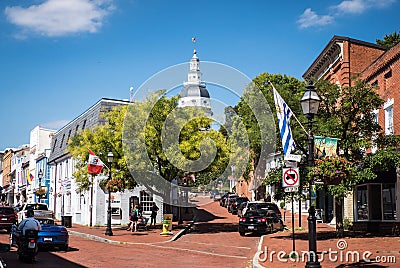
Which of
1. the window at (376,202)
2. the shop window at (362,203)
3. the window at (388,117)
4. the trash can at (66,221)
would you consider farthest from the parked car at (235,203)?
the window at (388,117)

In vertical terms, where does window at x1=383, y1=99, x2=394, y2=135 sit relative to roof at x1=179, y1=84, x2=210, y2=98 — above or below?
below

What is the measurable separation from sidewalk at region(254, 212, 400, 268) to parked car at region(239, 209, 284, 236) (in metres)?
2.60

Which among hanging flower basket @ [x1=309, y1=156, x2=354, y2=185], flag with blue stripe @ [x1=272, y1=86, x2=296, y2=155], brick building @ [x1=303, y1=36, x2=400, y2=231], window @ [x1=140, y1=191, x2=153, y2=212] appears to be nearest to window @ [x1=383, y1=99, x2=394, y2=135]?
brick building @ [x1=303, y1=36, x2=400, y2=231]

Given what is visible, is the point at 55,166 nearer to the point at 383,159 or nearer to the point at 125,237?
the point at 125,237

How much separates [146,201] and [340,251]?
23648 millimetres

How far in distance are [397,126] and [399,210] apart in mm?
4066

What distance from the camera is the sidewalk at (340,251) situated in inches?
597

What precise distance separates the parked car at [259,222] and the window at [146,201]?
13.0 m

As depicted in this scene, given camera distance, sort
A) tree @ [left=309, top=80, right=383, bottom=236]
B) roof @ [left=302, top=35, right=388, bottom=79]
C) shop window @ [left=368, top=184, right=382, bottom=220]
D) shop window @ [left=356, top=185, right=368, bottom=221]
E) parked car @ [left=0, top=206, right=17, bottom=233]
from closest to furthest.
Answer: tree @ [left=309, top=80, right=383, bottom=236] → shop window @ [left=368, top=184, right=382, bottom=220] → shop window @ [left=356, top=185, right=368, bottom=221] → parked car @ [left=0, top=206, right=17, bottom=233] → roof @ [left=302, top=35, right=388, bottom=79]

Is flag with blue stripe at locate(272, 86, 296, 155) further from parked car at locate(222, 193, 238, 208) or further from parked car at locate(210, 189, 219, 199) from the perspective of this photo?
parked car at locate(222, 193, 238, 208)

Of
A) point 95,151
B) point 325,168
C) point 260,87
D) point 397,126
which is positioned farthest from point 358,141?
point 260,87

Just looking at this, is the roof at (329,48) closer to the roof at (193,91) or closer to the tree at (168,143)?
the roof at (193,91)

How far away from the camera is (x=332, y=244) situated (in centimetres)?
2066

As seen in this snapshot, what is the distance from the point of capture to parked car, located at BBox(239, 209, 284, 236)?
89.9 feet
